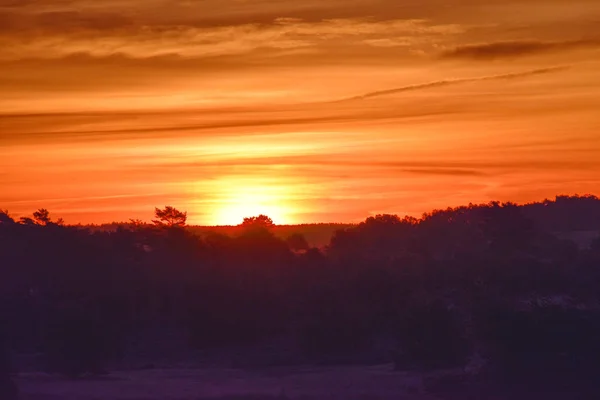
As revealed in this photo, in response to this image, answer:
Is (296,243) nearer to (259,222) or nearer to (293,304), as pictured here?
(259,222)

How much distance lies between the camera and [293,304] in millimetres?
42688

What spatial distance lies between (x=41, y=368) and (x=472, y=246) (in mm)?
25049

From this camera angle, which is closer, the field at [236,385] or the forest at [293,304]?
the field at [236,385]

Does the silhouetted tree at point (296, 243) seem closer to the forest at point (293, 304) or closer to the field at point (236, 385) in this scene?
the forest at point (293, 304)

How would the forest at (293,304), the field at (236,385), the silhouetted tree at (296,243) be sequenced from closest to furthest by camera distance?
the field at (236,385) < the forest at (293,304) < the silhouetted tree at (296,243)

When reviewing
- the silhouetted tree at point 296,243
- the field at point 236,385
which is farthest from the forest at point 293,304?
the silhouetted tree at point 296,243

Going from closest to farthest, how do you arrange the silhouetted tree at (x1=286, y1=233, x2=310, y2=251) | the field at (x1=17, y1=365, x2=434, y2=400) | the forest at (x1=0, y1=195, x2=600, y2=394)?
the field at (x1=17, y1=365, x2=434, y2=400) → the forest at (x1=0, y1=195, x2=600, y2=394) → the silhouetted tree at (x1=286, y1=233, x2=310, y2=251)

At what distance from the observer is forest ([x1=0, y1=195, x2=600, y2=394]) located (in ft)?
116

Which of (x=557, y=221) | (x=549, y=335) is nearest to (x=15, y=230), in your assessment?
(x=549, y=335)

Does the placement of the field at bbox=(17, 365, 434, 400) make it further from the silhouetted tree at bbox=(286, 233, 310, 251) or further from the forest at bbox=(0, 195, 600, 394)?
the silhouetted tree at bbox=(286, 233, 310, 251)

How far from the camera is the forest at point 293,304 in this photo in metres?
35.2

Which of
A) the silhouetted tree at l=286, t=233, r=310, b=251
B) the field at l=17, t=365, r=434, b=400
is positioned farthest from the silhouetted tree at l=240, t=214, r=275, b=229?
the field at l=17, t=365, r=434, b=400

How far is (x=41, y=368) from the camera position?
3616 centimetres

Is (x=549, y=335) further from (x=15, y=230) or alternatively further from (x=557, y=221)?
(x=557, y=221)
